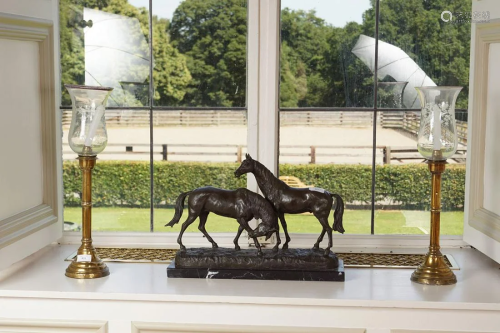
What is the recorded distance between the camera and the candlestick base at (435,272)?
2.40 metres

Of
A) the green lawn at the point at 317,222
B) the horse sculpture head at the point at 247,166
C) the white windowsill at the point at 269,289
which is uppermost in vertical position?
the horse sculpture head at the point at 247,166

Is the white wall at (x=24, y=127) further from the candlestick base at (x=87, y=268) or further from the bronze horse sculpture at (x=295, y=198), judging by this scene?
the bronze horse sculpture at (x=295, y=198)

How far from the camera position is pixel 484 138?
8.72 ft

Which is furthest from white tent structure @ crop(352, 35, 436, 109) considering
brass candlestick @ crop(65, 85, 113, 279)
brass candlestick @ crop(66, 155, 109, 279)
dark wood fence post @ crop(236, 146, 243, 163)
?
brass candlestick @ crop(66, 155, 109, 279)

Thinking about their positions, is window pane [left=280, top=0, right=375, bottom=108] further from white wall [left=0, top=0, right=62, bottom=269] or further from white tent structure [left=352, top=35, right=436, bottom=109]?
white wall [left=0, top=0, right=62, bottom=269]

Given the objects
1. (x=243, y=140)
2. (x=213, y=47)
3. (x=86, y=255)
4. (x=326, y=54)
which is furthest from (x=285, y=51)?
(x=86, y=255)

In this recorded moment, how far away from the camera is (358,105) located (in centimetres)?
288

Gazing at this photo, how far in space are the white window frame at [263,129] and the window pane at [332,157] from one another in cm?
5

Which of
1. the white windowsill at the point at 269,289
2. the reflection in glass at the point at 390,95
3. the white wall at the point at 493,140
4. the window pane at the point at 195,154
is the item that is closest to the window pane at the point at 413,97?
the reflection in glass at the point at 390,95

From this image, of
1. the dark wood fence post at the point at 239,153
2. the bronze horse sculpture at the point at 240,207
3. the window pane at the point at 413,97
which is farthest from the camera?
the dark wood fence post at the point at 239,153

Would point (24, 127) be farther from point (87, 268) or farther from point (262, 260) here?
point (262, 260)

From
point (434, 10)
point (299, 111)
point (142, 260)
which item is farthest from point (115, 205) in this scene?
point (434, 10)

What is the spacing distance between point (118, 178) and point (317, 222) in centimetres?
86

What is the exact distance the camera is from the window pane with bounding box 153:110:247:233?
291 centimetres
